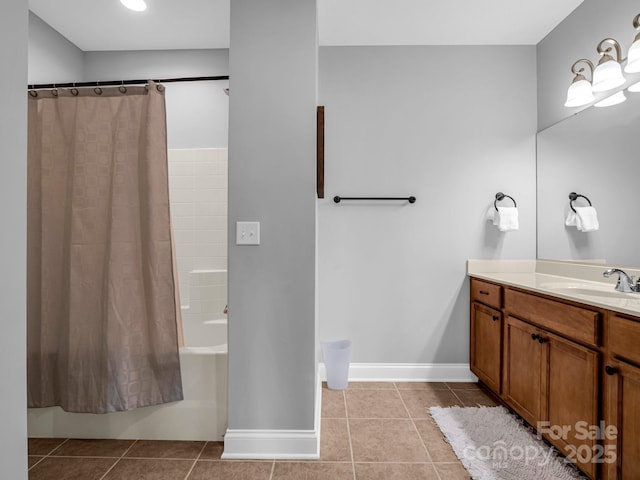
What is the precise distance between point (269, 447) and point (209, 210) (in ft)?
5.95

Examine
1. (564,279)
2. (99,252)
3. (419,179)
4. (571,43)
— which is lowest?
(564,279)

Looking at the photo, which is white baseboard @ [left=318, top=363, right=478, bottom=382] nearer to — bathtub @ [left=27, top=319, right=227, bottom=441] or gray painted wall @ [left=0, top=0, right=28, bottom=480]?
bathtub @ [left=27, top=319, right=227, bottom=441]

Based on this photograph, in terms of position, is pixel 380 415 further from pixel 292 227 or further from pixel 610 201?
pixel 610 201

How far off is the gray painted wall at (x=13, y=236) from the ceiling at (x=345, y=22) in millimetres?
2157

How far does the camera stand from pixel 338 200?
2.77 m

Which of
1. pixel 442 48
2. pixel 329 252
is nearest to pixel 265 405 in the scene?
pixel 329 252

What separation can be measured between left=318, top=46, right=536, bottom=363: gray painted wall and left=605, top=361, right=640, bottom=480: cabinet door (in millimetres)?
1410

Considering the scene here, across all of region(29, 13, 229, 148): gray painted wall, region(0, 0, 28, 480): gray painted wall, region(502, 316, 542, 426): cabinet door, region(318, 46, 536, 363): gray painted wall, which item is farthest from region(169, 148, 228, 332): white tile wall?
region(0, 0, 28, 480): gray painted wall

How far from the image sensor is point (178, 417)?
6.40 ft

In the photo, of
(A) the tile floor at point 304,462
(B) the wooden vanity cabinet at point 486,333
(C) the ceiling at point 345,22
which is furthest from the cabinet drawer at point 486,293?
(C) the ceiling at point 345,22

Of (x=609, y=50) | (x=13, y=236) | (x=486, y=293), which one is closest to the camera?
(x=13, y=236)

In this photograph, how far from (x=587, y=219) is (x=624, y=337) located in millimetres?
1223

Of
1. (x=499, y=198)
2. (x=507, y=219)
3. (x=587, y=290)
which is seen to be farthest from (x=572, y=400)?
(x=499, y=198)

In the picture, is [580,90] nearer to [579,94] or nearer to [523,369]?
[579,94]
